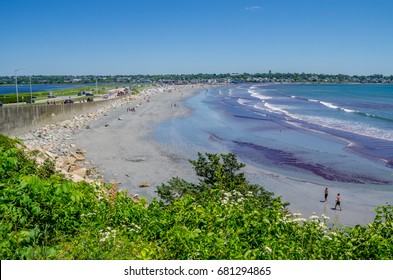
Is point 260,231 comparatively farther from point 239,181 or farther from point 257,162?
point 257,162

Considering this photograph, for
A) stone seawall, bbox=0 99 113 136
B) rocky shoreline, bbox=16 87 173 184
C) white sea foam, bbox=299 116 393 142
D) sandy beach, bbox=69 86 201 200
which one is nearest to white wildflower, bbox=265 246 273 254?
sandy beach, bbox=69 86 201 200

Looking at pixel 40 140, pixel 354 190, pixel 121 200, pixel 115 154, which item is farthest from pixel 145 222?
pixel 40 140

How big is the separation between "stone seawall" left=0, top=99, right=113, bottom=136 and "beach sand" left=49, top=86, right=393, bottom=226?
4551 mm

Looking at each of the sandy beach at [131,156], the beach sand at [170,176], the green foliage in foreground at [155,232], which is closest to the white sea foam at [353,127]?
the beach sand at [170,176]

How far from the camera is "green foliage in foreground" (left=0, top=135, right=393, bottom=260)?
19.5 ft

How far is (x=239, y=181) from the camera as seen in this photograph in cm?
1338

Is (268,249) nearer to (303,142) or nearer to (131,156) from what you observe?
(131,156)

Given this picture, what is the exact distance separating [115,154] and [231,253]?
88.9ft

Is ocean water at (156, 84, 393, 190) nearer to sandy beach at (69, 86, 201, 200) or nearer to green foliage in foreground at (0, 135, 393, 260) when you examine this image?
sandy beach at (69, 86, 201, 200)

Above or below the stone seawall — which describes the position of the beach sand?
below

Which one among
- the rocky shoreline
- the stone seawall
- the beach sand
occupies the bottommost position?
the beach sand

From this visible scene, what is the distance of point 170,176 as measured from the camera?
25203 mm

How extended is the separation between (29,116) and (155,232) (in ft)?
115
